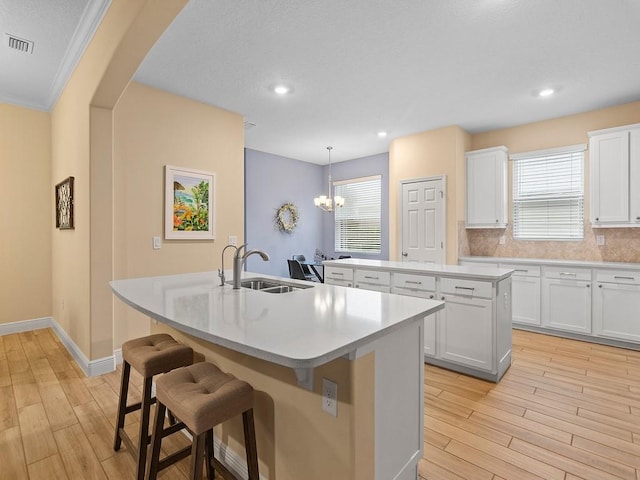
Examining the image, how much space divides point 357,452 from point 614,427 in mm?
2061

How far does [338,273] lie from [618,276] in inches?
123

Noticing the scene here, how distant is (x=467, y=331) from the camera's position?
2.89m

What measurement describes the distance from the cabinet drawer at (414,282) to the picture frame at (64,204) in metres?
3.36

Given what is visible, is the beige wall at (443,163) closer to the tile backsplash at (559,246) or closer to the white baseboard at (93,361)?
the tile backsplash at (559,246)

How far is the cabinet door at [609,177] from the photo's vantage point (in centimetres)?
384

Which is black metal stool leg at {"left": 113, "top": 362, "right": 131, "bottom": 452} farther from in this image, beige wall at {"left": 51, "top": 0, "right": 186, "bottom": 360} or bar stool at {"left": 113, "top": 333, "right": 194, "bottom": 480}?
beige wall at {"left": 51, "top": 0, "right": 186, "bottom": 360}

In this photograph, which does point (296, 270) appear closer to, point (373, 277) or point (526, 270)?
point (373, 277)

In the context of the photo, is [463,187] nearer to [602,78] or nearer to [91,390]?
[602,78]

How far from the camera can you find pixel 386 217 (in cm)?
652

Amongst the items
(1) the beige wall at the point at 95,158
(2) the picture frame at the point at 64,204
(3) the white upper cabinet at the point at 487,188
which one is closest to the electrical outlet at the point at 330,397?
(1) the beige wall at the point at 95,158

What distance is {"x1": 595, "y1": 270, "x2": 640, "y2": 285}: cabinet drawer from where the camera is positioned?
11.8 feet

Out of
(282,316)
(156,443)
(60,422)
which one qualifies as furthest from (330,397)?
(60,422)

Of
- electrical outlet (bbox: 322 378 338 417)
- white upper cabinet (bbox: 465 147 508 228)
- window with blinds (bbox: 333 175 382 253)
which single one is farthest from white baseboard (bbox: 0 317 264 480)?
window with blinds (bbox: 333 175 382 253)

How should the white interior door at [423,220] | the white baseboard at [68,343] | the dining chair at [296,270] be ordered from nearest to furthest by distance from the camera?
the white baseboard at [68,343] → the white interior door at [423,220] → the dining chair at [296,270]
